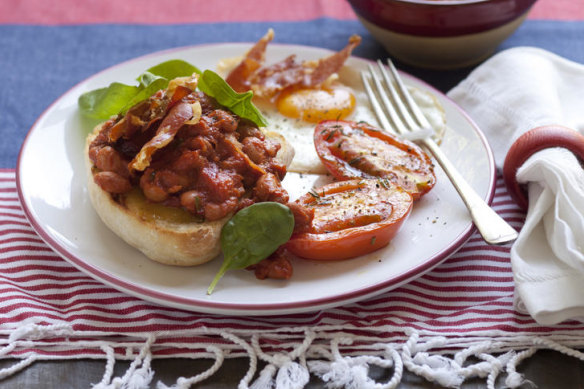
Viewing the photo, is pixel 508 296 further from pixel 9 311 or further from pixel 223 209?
pixel 9 311

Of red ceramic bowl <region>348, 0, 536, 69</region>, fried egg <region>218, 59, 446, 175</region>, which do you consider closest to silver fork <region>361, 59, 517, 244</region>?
fried egg <region>218, 59, 446, 175</region>

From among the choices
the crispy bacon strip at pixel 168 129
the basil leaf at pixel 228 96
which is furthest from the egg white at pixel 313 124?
the crispy bacon strip at pixel 168 129

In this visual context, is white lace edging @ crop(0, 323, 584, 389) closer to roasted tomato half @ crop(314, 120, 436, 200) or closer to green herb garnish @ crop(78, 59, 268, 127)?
roasted tomato half @ crop(314, 120, 436, 200)

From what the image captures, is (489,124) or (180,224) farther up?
(180,224)

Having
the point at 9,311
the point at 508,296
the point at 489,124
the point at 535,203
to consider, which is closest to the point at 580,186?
the point at 535,203

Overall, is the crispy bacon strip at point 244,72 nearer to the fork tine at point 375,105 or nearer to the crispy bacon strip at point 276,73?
the crispy bacon strip at point 276,73

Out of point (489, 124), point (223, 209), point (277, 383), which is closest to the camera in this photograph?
point (277, 383)

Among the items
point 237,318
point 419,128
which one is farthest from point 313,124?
point 237,318
